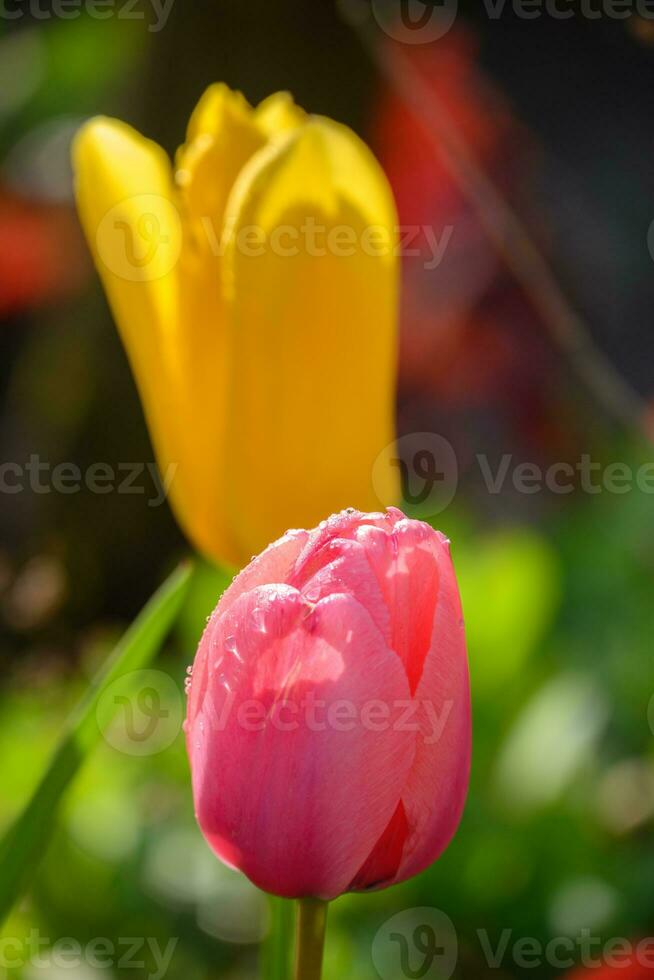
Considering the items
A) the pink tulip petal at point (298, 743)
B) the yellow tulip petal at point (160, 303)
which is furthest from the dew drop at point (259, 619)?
the yellow tulip petal at point (160, 303)

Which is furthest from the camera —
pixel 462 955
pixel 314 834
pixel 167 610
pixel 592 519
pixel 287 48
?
pixel 287 48

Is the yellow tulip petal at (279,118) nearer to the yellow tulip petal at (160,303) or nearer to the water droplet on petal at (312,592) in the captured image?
the yellow tulip petal at (160,303)

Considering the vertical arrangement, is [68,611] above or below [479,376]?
above

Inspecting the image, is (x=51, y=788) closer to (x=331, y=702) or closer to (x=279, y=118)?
(x=331, y=702)

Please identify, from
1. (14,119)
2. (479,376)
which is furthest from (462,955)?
(14,119)

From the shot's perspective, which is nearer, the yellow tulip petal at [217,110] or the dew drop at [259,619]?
the dew drop at [259,619]

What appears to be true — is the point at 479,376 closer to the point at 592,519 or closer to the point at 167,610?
the point at 592,519

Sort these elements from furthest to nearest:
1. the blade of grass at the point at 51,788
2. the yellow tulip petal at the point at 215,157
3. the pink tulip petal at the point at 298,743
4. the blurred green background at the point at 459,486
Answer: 1. the blurred green background at the point at 459,486
2. the yellow tulip petal at the point at 215,157
3. the blade of grass at the point at 51,788
4. the pink tulip petal at the point at 298,743
